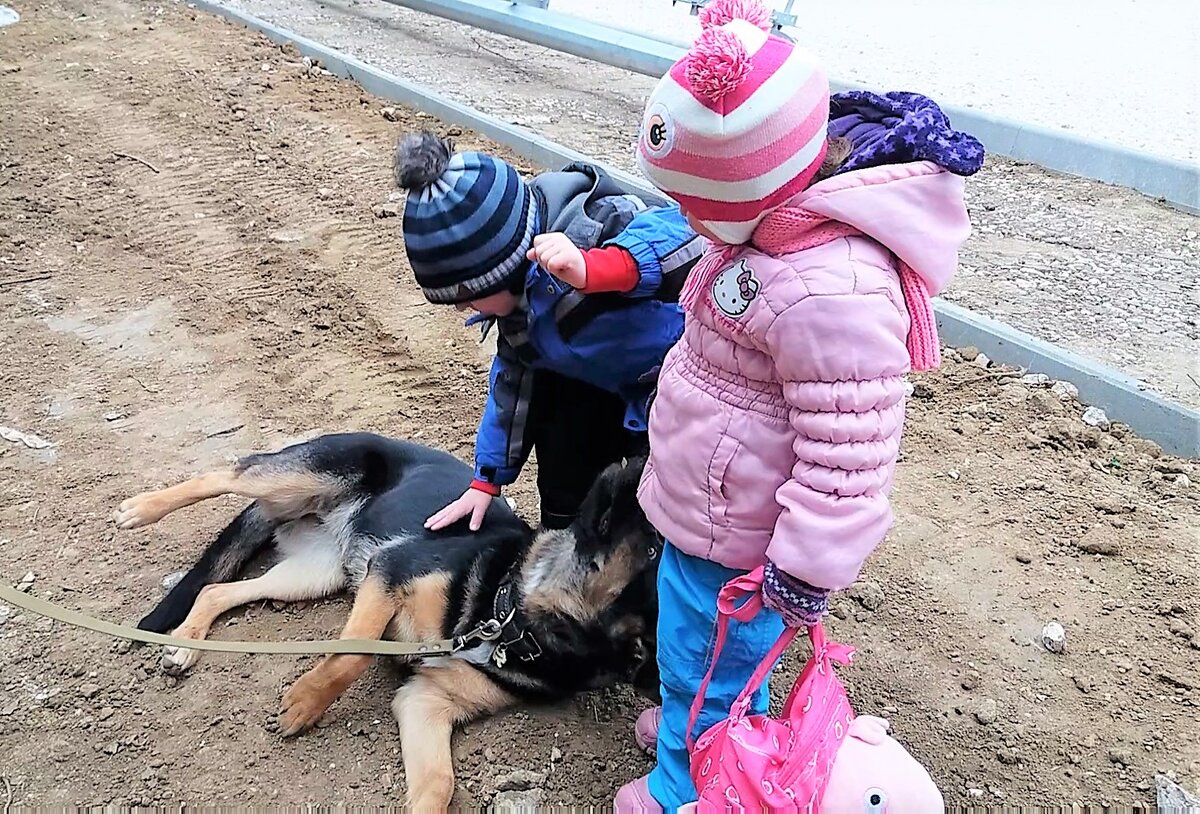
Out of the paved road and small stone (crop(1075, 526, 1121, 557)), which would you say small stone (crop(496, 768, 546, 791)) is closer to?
small stone (crop(1075, 526, 1121, 557))

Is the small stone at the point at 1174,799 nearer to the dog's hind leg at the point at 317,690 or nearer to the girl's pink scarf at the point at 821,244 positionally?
the girl's pink scarf at the point at 821,244

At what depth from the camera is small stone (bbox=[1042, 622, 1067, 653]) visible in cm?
323

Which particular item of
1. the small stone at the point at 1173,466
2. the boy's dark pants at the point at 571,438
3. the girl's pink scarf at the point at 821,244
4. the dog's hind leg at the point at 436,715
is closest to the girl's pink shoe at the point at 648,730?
the dog's hind leg at the point at 436,715

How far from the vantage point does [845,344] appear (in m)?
1.86

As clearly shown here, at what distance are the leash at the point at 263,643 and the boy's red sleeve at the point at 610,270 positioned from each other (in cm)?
120

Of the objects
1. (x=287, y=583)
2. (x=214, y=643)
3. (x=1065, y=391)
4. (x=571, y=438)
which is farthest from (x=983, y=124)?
(x=214, y=643)

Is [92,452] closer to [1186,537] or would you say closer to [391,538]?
[391,538]

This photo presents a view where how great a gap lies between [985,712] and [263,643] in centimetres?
217

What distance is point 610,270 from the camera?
2.61m

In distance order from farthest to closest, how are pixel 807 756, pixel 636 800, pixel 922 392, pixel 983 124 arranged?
pixel 983 124 → pixel 922 392 → pixel 636 800 → pixel 807 756

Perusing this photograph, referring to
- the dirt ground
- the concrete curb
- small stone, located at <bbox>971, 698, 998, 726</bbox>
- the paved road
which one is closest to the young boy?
the dirt ground

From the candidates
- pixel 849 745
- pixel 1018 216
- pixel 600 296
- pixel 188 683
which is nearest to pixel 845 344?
pixel 849 745

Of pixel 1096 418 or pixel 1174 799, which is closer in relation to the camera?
pixel 1174 799

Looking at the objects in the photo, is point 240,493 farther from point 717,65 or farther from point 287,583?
point 717,65
